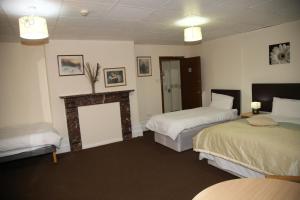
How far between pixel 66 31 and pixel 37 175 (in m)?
2.58

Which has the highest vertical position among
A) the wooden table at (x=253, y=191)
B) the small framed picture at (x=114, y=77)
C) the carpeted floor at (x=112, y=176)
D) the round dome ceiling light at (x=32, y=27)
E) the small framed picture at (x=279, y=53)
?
the round dome ceiling light at (x=32, y=27)

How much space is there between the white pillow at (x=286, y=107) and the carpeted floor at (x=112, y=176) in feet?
5.84

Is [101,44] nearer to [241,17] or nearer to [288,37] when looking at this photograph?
[241,17]

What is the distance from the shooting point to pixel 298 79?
411cm

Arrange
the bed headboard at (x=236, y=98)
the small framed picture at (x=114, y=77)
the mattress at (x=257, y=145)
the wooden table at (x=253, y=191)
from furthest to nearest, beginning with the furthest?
1. the bed headboard at (x=236, y=98)
2. the small framed picture at (x=114, y=77)
3. the mattress at (x=257, y=145)
4. the wooden table at (x=253, y=191)

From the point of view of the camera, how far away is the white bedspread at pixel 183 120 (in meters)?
4.06

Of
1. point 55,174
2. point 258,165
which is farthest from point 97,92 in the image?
point 258,165

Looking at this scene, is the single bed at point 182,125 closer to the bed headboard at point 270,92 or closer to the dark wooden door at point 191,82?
the bed headboard at point 270,92

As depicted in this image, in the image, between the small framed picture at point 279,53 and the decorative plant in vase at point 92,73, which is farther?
the decorative plant in vase at point 92,73

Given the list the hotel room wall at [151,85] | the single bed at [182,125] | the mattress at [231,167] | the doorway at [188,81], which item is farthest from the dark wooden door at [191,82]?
the mattress at [231,167]

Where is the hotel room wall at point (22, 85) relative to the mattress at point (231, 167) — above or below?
above

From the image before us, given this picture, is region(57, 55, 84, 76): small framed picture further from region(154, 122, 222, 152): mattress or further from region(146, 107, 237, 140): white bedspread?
region(154, 122, 222, 152): mattress

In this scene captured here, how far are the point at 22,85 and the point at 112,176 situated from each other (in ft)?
9.30

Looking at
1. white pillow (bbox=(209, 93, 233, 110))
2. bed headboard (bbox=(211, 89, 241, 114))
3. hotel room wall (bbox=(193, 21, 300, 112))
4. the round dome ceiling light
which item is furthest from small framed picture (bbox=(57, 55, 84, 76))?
bed headboard (bbox=(211, 89, 241, 114))
